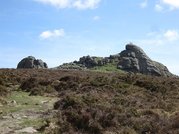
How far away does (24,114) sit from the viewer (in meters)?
20.5

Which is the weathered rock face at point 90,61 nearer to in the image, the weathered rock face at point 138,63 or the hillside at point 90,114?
the weathered rock face at point 138,63

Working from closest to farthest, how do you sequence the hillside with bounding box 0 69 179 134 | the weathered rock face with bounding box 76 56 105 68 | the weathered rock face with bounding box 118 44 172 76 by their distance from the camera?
1. the hillside with bounding box 0 69 179 134
2. the weathered rock face with bounding box 118 44 172 76
3. the weathered rock face with bounding box 76 56 105 68

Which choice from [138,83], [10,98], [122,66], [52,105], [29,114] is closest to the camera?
[29,114]

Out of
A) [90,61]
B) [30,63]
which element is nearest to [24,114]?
[30,63]

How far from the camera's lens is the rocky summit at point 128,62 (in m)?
98.9

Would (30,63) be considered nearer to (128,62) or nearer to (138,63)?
(128,62)

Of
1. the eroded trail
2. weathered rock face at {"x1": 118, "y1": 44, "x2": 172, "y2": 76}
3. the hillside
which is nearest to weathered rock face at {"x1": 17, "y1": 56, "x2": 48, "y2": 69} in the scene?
weathered rock face at {"x1": 118, "y1": 44, "x2": 172, "y2": 76}

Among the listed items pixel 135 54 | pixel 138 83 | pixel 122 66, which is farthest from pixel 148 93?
pixel 135 54

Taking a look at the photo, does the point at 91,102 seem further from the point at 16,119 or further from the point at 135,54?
the point at 135,54

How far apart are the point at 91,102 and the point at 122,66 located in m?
77.9

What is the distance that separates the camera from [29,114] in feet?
67.7

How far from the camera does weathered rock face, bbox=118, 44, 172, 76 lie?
98.2 metres

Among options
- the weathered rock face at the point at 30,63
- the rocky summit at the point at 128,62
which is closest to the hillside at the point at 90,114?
the weathered rock face at the point at 30,63

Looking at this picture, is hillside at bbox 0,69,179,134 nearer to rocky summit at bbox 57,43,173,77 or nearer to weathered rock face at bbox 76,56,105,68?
rocky summit at bbox 57,43,173,77
